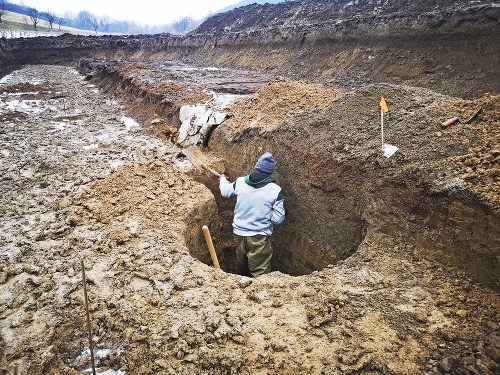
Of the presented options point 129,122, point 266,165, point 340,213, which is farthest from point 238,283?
point 129,122

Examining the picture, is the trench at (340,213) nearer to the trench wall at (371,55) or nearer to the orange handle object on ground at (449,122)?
the orange handle object on ground at (449,122)

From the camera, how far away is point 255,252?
165 inches

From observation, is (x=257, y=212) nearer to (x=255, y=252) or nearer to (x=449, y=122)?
(x=255, y=252)

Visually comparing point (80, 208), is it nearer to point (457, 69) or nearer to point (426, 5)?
point (457, 69)

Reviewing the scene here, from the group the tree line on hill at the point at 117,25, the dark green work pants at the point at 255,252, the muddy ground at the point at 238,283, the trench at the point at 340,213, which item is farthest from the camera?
the tree line on hill at the point at 117,25

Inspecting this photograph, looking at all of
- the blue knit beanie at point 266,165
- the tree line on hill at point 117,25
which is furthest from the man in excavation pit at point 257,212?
the tree line on hill at point 117,25

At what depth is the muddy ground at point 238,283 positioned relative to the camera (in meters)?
2.18

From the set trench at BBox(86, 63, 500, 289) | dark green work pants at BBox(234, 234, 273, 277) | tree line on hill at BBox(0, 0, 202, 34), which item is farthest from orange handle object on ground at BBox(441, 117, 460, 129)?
tree line on hill at BBox(0, 0, 202, 34)

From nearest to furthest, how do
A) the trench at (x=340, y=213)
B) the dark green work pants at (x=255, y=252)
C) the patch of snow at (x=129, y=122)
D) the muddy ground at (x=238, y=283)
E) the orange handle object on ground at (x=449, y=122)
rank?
the muddy ground at (x=238, y=283) → the trench at (x=340, y=213) → the orange handle object on ground at (x=449, y=122) → the dark green work pants at (x=255, y=252) → the patch of snow at (x=129, y=122)

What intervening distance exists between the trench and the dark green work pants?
1.93ft

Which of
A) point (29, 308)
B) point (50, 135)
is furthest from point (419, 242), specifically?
point (50, 135)

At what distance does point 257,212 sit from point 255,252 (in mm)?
572

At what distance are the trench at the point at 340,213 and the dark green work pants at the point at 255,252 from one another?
1.93 ft

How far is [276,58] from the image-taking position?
1722cm
